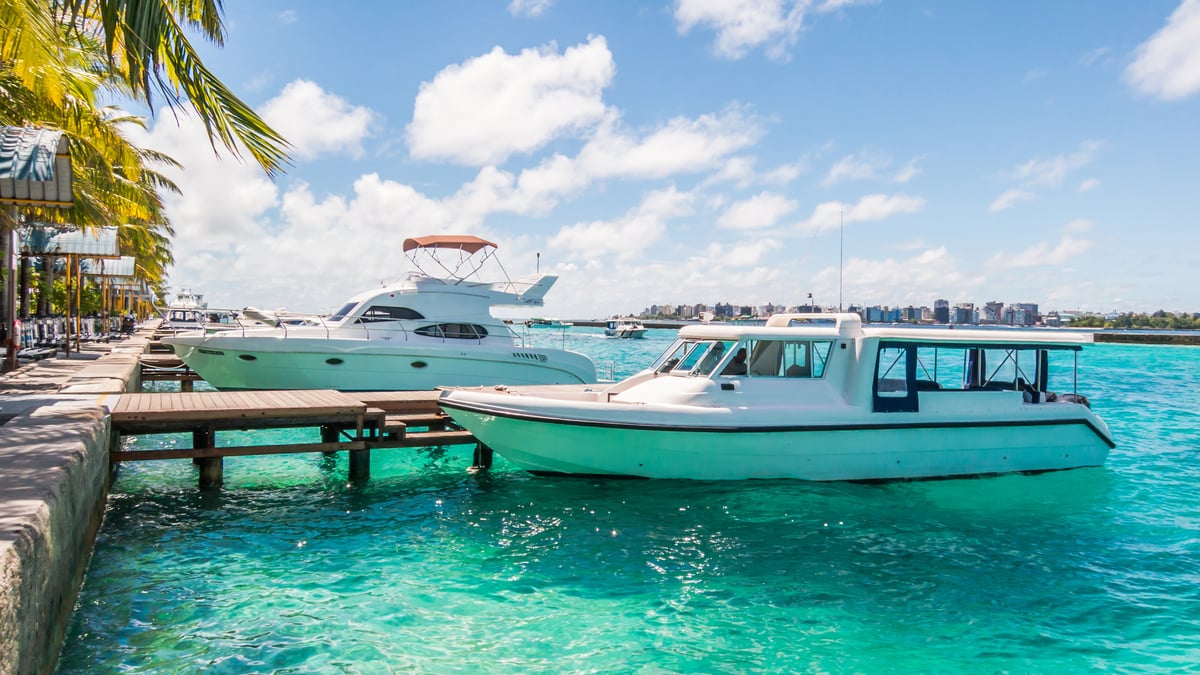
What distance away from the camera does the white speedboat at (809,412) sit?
1066 centimetres

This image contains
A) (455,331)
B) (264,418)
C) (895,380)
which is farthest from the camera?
(455,331)

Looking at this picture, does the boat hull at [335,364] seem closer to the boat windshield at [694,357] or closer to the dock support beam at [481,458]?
the dock support beam at [481,458]

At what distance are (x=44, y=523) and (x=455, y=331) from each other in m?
17.0

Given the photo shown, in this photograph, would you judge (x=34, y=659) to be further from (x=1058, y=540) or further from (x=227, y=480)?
(x=1058, y=540)

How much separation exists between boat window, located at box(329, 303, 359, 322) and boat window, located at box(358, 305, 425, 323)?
527mm

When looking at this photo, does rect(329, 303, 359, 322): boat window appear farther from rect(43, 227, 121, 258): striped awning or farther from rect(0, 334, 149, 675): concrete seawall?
rect(0, 334, 149, 675): concrete seawall

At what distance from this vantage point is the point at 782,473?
11.0 metres

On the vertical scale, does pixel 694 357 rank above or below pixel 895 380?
above

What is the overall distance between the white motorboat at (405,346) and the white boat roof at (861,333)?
10.4 meters

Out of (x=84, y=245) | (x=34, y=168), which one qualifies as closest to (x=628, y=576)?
(x=34, y=168)

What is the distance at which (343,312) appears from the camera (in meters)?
21.3

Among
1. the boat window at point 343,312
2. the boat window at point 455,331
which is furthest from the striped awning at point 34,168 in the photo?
the boat window at point 455,331

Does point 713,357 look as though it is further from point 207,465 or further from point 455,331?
point 455,331

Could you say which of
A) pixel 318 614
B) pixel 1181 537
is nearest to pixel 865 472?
pixel 1181 537
